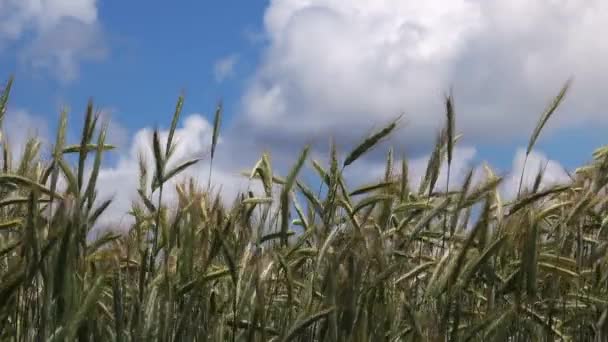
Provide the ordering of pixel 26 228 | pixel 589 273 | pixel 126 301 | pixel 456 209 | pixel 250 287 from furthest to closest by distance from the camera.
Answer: pixel 589 273, pixel 126 301, pixel 456 209, pixel 250 287, pixel 26 228

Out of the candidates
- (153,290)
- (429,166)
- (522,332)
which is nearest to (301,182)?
A: (429,166)

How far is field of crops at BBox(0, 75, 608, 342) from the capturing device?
11.0 ft

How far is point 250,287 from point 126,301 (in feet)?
2.51

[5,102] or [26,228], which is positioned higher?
[5,102]

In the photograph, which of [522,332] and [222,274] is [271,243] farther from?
[522,332]

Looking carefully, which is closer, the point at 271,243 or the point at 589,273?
the point at 271,243

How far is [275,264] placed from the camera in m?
3.84

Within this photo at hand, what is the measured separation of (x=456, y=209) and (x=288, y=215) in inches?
26.0

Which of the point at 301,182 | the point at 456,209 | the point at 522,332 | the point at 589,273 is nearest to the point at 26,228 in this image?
the point at 301,182

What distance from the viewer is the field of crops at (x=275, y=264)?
11.0ft

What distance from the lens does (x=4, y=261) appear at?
166 inches

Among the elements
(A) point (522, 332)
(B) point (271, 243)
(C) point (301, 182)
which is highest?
(C) point (301, 182)

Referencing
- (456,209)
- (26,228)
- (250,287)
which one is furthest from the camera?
(456,209)

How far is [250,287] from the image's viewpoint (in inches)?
140
